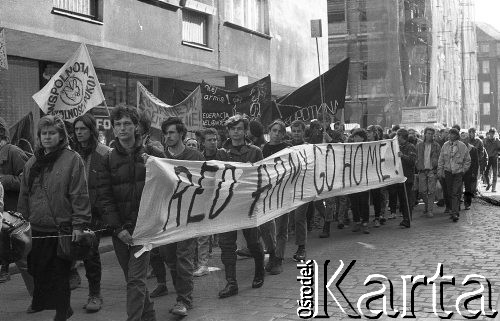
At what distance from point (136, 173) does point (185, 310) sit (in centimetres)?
134

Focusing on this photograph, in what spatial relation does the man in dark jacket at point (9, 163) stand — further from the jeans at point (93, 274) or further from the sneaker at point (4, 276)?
the jeans at point (93, 274)

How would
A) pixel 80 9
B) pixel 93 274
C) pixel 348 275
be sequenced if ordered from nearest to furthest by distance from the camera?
pixel 93 274 → pixel 348 275 → pixel 80 9

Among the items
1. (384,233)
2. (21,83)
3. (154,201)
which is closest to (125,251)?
(154,201)

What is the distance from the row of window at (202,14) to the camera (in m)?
13.7

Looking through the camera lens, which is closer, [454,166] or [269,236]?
[269,236]

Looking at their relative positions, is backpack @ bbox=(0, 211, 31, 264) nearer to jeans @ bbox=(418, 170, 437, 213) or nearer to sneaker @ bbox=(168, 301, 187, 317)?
sneaker @ bbox=(168, 301, 187, 317)

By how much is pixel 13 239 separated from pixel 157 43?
11081 mm

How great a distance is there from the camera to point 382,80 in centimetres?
3859

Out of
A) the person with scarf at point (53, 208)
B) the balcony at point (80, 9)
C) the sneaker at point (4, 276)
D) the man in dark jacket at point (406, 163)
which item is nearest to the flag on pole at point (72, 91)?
the sneaker at point (4, 276)

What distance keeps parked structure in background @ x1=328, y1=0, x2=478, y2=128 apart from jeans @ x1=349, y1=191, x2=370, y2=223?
24.4m

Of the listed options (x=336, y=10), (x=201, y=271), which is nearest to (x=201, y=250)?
(x=201, y=271)

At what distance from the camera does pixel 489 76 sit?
332 feet

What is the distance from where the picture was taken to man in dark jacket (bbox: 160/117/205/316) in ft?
21.3

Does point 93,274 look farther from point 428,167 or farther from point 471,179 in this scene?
point 471,179
